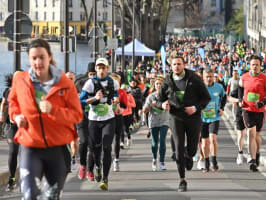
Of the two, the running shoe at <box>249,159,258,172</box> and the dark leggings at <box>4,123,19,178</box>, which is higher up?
the dark leggings at <box>4,123,19,178</box>

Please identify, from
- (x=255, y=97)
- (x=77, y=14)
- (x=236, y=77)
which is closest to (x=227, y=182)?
(x=255, y=97)

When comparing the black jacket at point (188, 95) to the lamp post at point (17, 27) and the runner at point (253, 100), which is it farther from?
the lamp post at point (17, 27)

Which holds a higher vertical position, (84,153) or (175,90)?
(175,90)

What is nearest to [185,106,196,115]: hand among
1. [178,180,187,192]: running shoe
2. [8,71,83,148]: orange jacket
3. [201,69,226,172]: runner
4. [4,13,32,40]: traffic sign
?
[178,180,187,192]: running shoe

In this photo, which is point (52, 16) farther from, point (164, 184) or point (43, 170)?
point (43, 170)

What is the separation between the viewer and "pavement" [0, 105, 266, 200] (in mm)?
10562

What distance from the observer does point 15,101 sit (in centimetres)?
712

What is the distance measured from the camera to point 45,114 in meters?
6.93

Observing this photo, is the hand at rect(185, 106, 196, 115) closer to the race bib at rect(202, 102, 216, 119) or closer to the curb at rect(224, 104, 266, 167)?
the race bib at rect(202, 102, 216, 119)

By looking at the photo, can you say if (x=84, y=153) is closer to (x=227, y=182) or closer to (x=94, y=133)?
(x=94, y=133)

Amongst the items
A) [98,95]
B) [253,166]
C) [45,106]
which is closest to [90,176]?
[98,95]

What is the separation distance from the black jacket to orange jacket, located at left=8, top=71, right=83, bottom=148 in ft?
13.3

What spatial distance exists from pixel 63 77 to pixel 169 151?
1082 cm

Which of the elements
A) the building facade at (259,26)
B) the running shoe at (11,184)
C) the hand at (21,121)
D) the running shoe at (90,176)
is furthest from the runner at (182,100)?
the building facade at (259,26)
